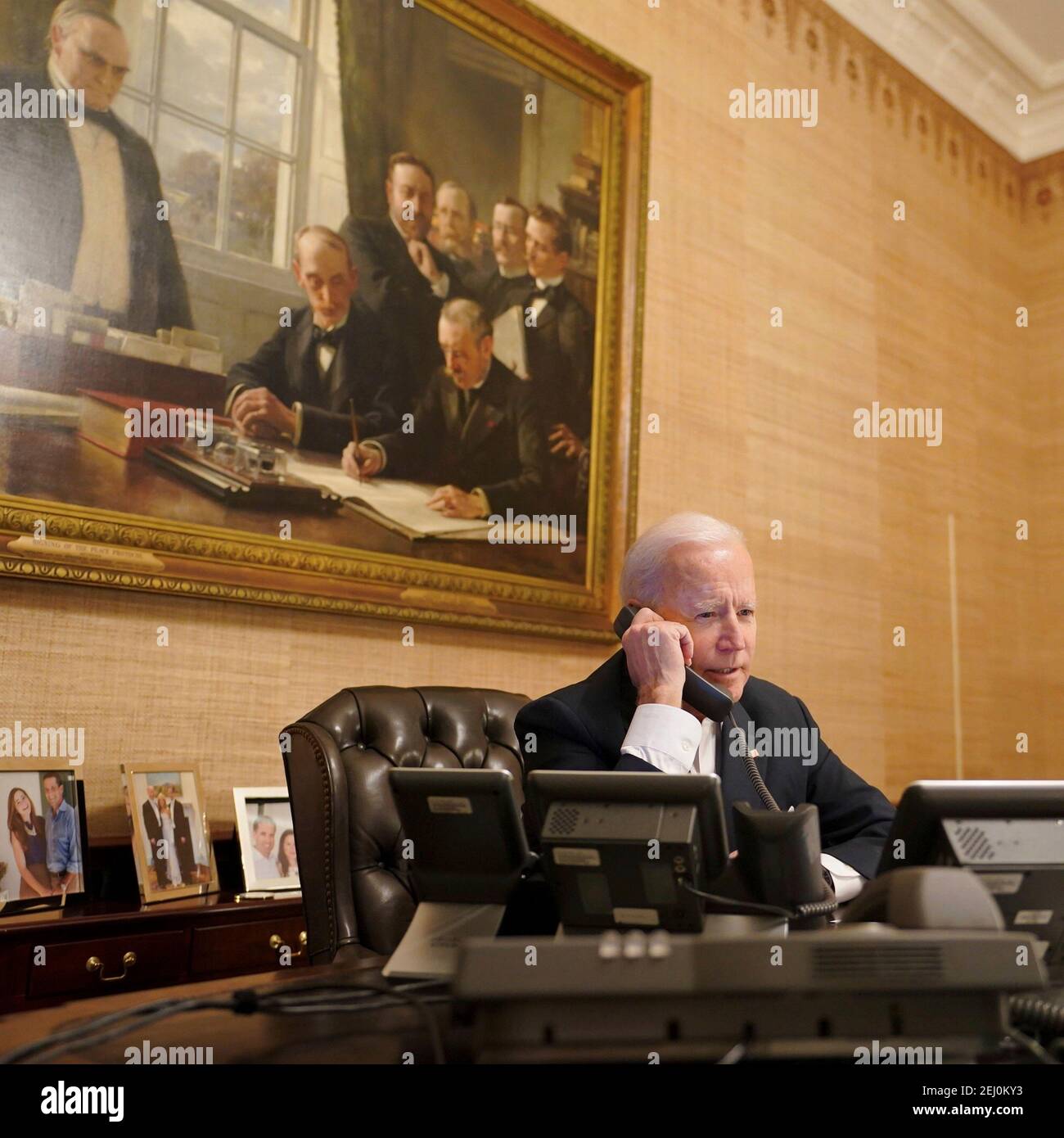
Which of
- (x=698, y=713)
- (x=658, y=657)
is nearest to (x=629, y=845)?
(x=658, y=657)

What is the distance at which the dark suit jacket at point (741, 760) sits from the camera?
241 cm

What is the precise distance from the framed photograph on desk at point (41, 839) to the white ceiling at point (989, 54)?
526 centimetres

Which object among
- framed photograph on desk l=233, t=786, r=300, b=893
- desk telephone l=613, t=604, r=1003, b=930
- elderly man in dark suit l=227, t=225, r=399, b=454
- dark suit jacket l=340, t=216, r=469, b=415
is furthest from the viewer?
dark suit jacket l=340, t=216, r=469, b=415

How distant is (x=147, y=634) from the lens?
10.2 ft

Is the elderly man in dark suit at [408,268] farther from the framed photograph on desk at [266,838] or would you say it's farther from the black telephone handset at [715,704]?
the black telephone handset at [715,704]

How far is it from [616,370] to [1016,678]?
3.66m

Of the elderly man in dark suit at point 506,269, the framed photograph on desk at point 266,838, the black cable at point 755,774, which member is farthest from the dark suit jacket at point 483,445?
the black cable at point 755,774

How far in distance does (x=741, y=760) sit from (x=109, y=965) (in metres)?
1.42

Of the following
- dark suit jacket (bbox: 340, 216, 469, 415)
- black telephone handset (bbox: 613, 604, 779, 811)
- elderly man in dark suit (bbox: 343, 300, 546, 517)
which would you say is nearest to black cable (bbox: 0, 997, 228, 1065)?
black telephone handset (bbox: 613, 604, 779, 811)

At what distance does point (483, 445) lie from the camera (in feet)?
13.1

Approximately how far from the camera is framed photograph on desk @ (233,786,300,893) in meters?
3.05

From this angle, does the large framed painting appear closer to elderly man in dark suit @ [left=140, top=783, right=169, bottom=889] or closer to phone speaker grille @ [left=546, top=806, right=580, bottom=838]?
elderly man in dark suit @ [left=140, top=783, right=169, bottom=889]

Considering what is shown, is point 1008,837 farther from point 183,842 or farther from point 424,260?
point 424,260

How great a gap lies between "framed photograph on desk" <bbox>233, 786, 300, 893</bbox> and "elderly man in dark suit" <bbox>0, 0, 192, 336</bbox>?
1274mm
